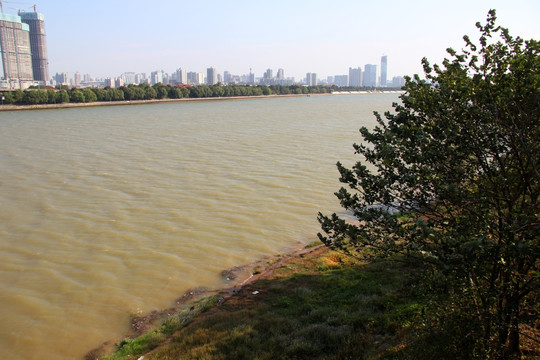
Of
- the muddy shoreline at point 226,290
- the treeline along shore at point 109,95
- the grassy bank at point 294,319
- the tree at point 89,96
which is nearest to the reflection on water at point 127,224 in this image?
the muddy shoreline at point 226,290

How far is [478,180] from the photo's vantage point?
4039 millimetres

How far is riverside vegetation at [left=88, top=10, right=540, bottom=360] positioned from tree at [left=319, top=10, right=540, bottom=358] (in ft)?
0.04

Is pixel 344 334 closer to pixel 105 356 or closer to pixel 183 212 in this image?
pixel 105 356

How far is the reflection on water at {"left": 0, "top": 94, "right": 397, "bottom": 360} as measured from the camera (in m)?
7.70

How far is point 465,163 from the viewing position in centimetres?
422

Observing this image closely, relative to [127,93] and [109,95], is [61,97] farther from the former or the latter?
[127,93]

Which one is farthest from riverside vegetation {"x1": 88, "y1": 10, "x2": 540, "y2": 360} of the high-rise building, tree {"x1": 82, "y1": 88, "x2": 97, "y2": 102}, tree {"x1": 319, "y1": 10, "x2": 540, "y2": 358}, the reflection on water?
the high-rise building

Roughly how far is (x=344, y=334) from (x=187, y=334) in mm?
2173

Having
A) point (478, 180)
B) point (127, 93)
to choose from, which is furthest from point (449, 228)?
point (127, 93)

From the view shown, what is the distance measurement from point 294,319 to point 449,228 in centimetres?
273

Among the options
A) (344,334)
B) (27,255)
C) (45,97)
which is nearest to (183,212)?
(27,255)

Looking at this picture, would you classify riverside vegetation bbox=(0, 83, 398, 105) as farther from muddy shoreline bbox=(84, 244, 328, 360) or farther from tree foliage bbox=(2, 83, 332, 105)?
muddy shoreline bbox=(84, 244, 328, 360)

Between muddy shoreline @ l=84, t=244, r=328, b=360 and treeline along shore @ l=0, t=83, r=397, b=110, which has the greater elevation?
treeline along shore @ l=0, t=83, r=397, b=110

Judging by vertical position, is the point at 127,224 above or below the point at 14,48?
below
